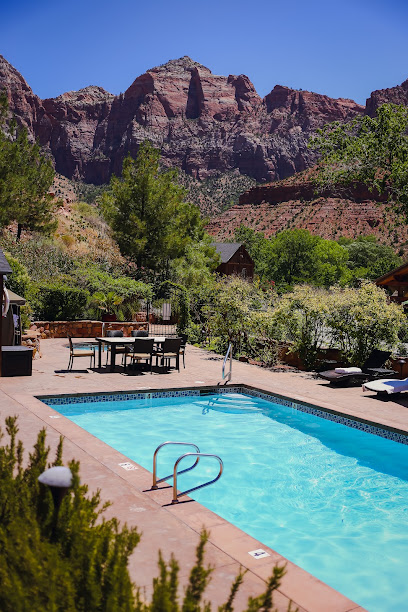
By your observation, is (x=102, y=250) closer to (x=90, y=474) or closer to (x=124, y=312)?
(x=124, y=312)

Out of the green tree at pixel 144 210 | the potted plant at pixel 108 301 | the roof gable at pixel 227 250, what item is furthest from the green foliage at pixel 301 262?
the potted plant at pixel 108 301

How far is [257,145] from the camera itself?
149m

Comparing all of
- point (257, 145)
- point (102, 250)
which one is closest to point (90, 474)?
point (102, 250)

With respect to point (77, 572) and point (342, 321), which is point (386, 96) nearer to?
point (342, 321)

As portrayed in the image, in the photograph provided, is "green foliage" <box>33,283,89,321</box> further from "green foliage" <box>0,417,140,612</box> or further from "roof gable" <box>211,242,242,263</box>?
"roof gable" <box>211,242,242,263</box>

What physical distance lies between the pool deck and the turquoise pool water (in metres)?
0.52

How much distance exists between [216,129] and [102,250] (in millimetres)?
135839

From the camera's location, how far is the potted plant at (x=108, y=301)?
21.0 metres

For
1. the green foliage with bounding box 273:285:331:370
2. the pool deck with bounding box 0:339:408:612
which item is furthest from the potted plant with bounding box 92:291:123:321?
the green foliage with bounding box 273:285:331:370

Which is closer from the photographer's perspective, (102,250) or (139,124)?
(102,250)

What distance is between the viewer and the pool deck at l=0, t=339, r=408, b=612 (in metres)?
3.63

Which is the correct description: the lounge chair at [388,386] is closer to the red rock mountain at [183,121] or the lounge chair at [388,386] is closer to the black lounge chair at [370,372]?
the black lounge chair at [370,372]

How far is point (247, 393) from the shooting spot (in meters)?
11.4

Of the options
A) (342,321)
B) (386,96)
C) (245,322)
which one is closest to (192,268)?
(245,322)
